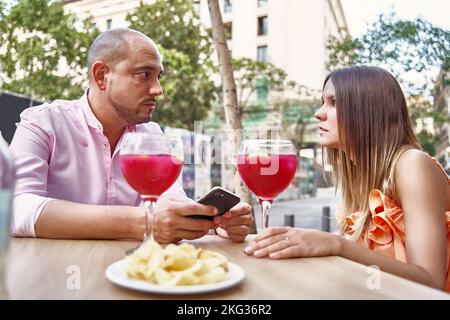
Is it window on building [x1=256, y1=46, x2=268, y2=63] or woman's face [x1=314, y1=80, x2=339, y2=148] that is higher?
window on building [x1=256, y1=46, x2=268, y2=63]

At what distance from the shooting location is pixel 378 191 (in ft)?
5.52

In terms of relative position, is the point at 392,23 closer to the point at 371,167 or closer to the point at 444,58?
the point at 444,58

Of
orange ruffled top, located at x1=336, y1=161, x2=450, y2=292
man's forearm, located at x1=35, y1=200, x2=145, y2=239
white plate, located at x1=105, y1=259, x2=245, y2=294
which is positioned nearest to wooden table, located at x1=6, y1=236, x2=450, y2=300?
white plate, located at x1=105, y1=259, x2=245, y2=294

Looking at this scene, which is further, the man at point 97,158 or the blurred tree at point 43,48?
the blurred tree at point 43,48

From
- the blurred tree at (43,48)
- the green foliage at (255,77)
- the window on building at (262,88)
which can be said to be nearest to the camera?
the blurred tree at (43,48)

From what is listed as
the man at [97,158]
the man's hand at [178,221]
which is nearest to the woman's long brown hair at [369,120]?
the man at [97,158]

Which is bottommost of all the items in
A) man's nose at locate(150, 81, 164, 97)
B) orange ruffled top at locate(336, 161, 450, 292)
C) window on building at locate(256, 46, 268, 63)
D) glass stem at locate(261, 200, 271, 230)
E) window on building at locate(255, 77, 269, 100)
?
orange ruffled top at locate(336, 161, 450, 292)

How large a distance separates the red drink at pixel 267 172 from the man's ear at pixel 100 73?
1.16 metres

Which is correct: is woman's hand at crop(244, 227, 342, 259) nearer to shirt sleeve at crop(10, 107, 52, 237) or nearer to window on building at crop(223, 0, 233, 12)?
shirt sleeve at crop(10, 107, 52, 237)

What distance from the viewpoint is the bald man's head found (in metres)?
2.28

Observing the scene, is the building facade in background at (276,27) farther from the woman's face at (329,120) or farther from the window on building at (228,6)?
the woman's face at (329,120)

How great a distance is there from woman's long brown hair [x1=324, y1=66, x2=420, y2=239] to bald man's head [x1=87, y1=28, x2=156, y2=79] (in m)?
1.01

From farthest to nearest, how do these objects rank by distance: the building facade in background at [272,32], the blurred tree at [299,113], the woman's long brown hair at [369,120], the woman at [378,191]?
the building facade in background at [272,32] → the blurred tree at [299,113] → the woman's long brown hair at [369,120] → the woman at [378,191]

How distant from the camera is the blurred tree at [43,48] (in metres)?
9.24
